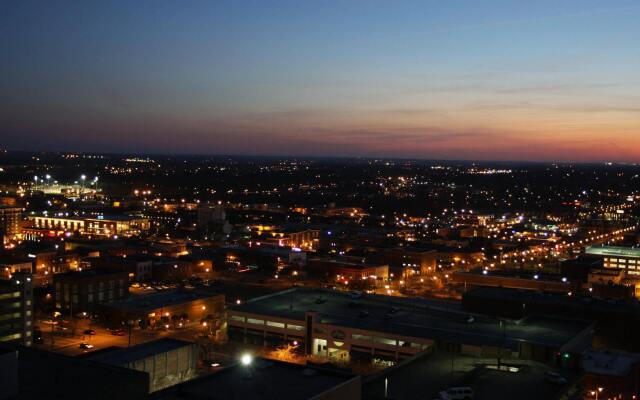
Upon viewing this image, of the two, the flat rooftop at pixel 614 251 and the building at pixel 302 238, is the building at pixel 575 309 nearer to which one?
the flat rooftop at pixel 614 251

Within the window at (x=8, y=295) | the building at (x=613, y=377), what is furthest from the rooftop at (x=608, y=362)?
the window at (x=8, y=295)

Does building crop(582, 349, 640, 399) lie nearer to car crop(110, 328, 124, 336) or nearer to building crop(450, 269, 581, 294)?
building crop(450, 269, 581, 294)

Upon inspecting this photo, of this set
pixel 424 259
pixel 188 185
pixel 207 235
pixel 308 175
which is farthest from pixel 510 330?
pixel 308 175

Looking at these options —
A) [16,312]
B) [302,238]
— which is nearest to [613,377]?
[16,312]

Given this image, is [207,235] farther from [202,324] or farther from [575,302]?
[575,302]

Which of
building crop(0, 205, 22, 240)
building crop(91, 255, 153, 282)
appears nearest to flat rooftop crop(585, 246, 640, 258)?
building crop(91, 255, 153, 282)
